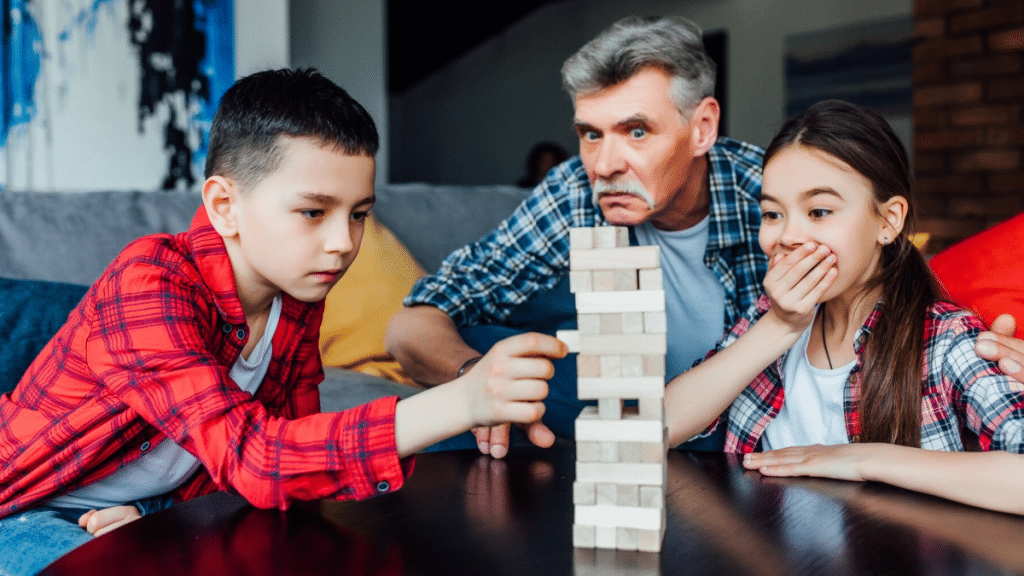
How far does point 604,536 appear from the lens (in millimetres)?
793

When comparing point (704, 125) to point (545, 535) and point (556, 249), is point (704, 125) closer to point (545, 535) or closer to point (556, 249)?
point (556, 249)

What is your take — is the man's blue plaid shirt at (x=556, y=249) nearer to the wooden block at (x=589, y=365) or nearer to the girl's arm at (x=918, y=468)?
the girl's arm at (x=918, y=468)

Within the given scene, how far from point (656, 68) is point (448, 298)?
0.66 m

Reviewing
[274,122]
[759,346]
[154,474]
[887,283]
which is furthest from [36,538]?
[887,283]

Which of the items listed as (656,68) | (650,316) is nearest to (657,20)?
(656,68)

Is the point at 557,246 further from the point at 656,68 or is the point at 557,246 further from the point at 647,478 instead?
the point at 647,478

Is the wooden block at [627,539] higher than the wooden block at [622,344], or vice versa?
the wooden block at [622,344]

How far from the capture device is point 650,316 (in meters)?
0.74

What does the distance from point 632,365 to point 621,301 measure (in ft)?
0.19

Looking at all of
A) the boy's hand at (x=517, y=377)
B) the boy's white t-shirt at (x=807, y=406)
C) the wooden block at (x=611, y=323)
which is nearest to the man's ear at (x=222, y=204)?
the boy's hand at (x=517, y=377)

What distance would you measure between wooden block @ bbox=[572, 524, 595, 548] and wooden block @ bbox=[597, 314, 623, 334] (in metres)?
0.19

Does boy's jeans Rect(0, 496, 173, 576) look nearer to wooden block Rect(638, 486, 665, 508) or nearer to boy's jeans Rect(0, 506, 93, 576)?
boy's jeans Rect(0, 506, 93, 576)

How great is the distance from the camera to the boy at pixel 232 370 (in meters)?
0.90

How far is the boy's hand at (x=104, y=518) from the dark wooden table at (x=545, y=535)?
0.20 metres
